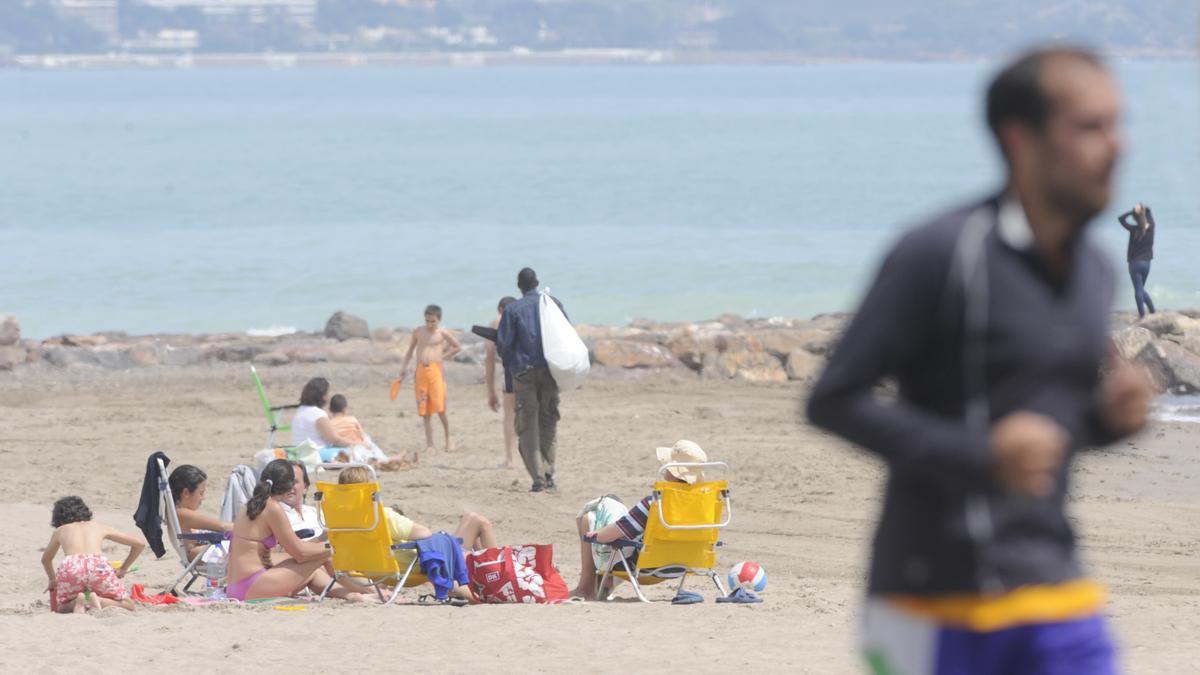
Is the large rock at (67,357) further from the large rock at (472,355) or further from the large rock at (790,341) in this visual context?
the large rock at (790,341)

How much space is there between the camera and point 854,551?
1088 cm

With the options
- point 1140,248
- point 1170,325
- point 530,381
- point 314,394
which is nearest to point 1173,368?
point 1170,325

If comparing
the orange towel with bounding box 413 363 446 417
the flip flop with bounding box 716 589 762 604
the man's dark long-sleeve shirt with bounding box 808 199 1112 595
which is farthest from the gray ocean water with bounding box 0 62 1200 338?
the orange towel with bounding box 413 363 446 417

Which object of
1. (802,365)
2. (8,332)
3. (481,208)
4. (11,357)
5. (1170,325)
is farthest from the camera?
(481,208)

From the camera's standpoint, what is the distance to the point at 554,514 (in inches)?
480

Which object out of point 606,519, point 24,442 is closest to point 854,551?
point 606,519

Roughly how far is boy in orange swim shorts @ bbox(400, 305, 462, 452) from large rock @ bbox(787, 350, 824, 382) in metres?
5.15

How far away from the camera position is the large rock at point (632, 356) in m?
19.6

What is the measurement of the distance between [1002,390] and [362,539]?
6.81 m

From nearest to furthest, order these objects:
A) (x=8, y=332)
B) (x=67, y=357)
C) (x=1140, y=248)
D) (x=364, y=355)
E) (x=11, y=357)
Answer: (x=364, y=355) → (x=1140, y=248) → (x=11, y=357) → (x=67, y=357) → (x=8, y=332)

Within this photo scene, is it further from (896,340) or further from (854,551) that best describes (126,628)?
(896,340)

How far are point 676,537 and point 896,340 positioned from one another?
647 centimetres

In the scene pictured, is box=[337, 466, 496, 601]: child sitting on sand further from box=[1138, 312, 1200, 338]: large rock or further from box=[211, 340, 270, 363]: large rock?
box=[211, 340, 270, 363]: large rock

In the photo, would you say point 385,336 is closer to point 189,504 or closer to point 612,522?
point 189,504
